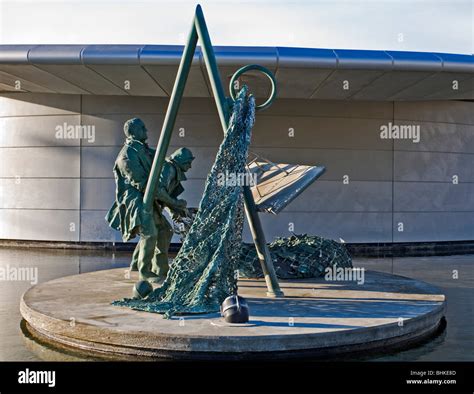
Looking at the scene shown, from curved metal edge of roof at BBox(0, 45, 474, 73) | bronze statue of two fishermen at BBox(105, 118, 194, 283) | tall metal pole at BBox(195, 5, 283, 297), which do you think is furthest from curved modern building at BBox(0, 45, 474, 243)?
tall metal pole at BBox(195, 5, 283, 297)

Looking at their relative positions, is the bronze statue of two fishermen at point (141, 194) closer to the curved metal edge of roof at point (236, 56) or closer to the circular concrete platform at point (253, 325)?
the circular concrete platform at point (253, 325)

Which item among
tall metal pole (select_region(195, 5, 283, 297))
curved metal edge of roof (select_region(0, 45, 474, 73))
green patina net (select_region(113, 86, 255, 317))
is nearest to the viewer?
green patina net (select_region(113, 86, 255, 317))

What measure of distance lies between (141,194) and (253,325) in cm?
274

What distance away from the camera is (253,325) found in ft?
18.7

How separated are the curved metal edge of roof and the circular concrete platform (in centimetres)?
622

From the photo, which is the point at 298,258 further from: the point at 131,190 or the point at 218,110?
the point at 218,110

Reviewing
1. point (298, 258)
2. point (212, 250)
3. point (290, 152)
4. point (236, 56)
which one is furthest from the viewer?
point (290, 152)

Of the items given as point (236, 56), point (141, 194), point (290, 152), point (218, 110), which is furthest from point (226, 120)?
point (290, 152)

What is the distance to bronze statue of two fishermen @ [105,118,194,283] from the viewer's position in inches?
297

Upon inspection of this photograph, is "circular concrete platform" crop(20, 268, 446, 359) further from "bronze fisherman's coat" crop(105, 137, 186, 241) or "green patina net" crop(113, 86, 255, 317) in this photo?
"bronze fisherman's coat" crop(105, 137, 186, 241)

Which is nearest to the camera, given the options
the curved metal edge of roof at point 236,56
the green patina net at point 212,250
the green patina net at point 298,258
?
the green patina net at point 212,250

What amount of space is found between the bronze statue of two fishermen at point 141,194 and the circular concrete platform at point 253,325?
71 centimetres

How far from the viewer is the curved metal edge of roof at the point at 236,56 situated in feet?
41.1

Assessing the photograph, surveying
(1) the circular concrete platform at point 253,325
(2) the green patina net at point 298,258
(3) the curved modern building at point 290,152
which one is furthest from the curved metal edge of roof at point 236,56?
(1) the circular concrete platform at point 253,325
